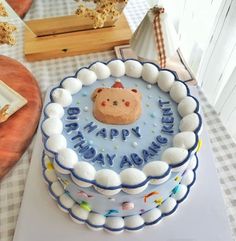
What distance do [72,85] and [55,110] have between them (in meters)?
0.07

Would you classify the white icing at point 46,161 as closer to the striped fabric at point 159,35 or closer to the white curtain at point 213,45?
the striped fabric at point 159,35

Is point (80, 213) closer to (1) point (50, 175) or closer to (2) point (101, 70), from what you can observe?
(1) point (50, 175)

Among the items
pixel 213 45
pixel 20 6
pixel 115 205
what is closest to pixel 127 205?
pixel 115 205

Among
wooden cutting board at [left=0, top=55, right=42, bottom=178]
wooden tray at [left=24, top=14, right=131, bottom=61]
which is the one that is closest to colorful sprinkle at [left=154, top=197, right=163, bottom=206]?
wooden cutting board at [left=0, top=55, right=42, bottom=178]

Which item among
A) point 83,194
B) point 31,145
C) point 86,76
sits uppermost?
point 86,76

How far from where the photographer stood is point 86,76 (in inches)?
27.1

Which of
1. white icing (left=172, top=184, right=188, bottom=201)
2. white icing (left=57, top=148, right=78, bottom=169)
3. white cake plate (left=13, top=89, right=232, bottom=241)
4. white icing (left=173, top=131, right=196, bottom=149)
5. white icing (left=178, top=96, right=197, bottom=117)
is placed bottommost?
white cake plate (left=13, top=89, right=232, bottom=241)

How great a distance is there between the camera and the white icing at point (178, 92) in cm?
A: 66

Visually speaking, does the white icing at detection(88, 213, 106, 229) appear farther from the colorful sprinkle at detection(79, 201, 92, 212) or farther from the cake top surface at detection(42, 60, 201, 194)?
the cake top surface at detection(42, 60, 201, 194)

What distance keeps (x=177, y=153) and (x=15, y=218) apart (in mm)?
378

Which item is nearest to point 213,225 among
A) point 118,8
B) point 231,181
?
point 231,181

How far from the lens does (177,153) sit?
56cm

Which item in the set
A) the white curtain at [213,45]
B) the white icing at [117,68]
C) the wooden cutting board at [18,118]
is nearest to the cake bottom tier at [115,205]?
the wooden cutting board at [18,118]

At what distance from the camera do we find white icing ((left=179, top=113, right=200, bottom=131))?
60cm
